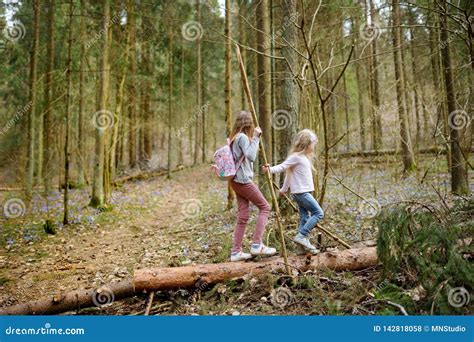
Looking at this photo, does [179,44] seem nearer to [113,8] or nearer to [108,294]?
[113,8]

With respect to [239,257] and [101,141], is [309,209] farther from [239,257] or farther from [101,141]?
[101,141]

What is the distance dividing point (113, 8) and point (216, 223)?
795cm

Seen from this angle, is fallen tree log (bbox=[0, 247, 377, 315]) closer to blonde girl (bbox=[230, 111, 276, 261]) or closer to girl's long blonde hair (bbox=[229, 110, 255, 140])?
blonde girl (bbox=[230, 111, 276, 261])

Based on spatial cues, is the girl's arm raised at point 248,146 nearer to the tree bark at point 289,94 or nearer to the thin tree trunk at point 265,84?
the tree bark at point 289,94

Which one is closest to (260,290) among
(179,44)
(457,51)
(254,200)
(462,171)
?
(254,200)

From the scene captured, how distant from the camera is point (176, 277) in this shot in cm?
468

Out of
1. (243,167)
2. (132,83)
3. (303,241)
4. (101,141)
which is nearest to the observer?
(243,167)

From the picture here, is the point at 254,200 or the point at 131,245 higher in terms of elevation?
the point at 254,200

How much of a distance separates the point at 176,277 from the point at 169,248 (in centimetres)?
252

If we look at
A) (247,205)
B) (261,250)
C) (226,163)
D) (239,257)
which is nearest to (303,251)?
(261,250)

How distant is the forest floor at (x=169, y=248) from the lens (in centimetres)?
437

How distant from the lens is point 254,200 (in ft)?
16.0

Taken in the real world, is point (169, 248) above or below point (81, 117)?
below

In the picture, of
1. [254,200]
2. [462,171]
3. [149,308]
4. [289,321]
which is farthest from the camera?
[462,171]
